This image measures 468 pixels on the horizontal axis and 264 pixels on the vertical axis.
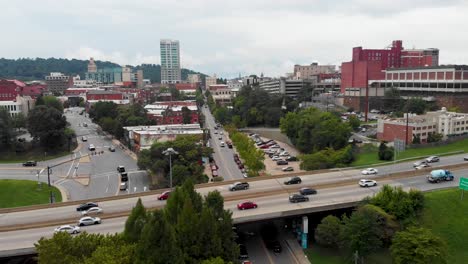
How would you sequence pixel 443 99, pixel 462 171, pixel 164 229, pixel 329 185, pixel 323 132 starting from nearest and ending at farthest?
pixel 164 229, pixel 329 185, pixel 462 171, pixel 323 132, pixel 443 99

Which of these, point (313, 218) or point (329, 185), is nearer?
point (313, 218)

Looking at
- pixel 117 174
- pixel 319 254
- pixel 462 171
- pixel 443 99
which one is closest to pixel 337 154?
pixel 462 171

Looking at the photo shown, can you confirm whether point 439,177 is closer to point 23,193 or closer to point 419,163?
point 419,163

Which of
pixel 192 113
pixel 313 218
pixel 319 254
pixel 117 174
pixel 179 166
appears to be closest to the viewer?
pixel 319 254

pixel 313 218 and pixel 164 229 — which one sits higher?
pixel 164 229

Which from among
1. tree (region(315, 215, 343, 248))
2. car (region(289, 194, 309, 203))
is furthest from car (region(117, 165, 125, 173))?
tree (region(315, 215, 343, 248))

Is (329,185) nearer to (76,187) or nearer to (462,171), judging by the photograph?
(462,171)

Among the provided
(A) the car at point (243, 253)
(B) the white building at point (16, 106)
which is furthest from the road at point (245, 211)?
(B) the white building at point (16, 106)
